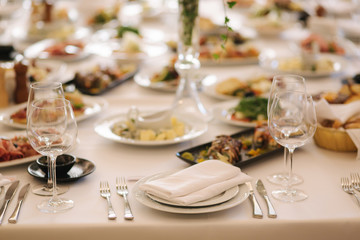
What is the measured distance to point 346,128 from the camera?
5.95 ft

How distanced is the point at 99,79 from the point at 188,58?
0.59 metres

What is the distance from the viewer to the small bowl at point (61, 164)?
155 centimetres

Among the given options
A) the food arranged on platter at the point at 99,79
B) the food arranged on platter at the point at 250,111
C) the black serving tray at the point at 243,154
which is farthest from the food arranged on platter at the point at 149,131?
the food arranged on platter at the point at 99,79

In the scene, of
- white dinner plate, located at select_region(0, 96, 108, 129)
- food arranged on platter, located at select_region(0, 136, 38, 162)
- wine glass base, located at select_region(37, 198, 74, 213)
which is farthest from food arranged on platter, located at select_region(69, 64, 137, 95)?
wine glass base, located at select_region(37, 198, 74, 213)

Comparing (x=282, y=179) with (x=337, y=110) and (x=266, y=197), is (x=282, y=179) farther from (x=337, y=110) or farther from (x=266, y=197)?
(x=337, y=110)

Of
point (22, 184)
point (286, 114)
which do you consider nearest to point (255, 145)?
point (286, 114)

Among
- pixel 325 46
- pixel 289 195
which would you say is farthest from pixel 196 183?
pixel 325 46

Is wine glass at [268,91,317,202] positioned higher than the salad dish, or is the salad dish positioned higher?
wine glass at [268,91,317,202]

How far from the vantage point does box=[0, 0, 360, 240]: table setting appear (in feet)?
4.42

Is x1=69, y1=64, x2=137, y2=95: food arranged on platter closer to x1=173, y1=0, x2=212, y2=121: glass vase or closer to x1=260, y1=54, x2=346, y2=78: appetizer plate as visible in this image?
x1=173, y1=0, x2=212, y2=121: glass vase

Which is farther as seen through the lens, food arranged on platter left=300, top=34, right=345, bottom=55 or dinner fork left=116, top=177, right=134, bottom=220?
food arranged on platter left=300, top=34, right=345, bottom=55

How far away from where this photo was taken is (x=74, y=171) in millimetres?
1618

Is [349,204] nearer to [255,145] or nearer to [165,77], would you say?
[255,145]

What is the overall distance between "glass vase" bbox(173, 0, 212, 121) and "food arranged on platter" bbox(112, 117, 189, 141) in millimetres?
204
